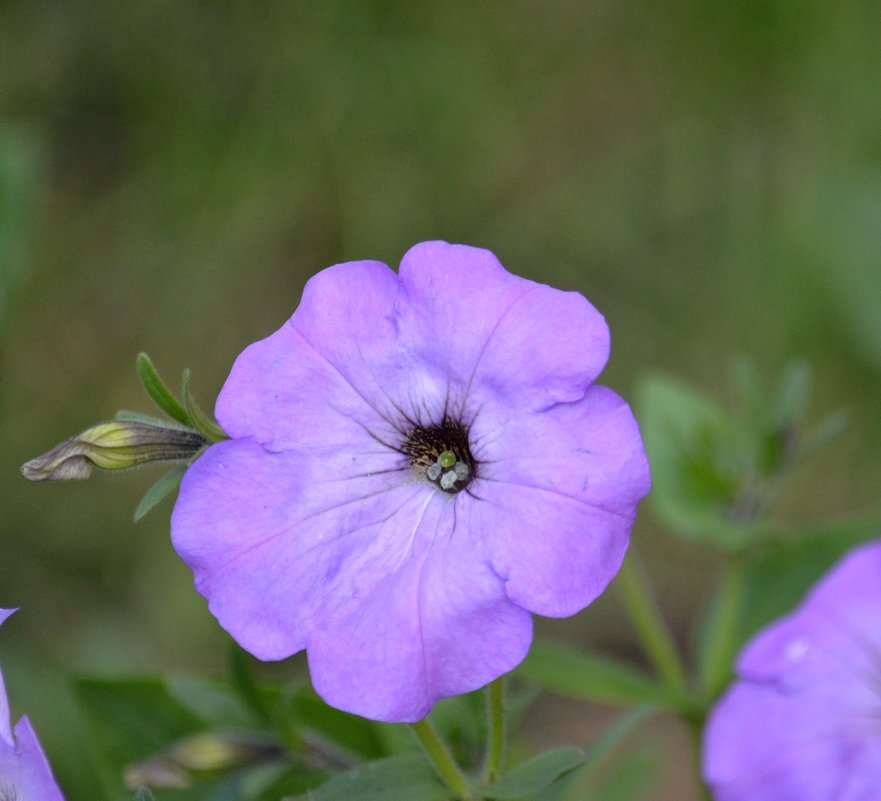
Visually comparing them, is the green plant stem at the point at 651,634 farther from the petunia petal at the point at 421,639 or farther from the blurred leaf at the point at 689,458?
the petunia petal at the point at 421,639

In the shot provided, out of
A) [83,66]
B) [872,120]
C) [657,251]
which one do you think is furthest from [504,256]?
[83,66]

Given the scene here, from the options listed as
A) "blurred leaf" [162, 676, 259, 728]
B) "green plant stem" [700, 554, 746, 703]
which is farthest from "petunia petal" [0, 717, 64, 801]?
"green plant stem" [700, 554, 746, 703]

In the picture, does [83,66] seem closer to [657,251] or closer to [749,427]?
[657,251]

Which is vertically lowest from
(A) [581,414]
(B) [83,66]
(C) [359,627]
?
(C) [359,627]

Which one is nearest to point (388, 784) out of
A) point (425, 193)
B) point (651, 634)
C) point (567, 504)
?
point (567, 504)

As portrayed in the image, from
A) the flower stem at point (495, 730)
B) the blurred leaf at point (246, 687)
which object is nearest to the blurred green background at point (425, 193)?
the blurred leaf at point (246, 687)
